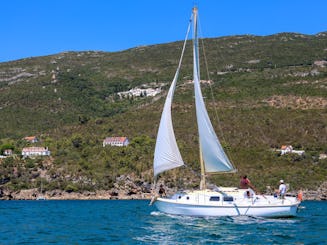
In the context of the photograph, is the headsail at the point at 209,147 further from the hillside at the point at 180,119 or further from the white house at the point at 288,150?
the white house at the point at 288,150

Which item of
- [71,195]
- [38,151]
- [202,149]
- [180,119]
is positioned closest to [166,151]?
[202,149]

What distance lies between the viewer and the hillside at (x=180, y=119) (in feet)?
314

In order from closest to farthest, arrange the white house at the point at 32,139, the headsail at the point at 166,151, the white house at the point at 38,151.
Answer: the headsail at the point at 166,151
the white house at the point at 38,151
the white house at the point at 32,139

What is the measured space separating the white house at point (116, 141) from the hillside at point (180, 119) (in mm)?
1992

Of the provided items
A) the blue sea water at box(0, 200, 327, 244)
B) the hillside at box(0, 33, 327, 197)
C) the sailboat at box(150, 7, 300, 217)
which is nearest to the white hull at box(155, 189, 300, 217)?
the sailboat at box(150, 7, 300, 217)

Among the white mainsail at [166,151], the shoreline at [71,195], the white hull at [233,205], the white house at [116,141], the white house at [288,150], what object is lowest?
the white hull at [233,205]

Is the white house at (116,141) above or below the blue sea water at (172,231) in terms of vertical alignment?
above

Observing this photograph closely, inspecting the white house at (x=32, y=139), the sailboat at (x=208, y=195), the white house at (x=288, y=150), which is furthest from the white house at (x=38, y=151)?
the sailboat at (x=208, y=195)

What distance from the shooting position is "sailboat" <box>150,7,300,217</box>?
36.0 meters

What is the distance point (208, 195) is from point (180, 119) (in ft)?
250

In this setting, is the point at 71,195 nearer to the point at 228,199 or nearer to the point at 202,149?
the point at 202,149

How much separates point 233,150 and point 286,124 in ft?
48.2

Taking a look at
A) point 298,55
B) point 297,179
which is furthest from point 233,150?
point 298,55

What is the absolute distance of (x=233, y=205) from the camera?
36.0 metres
